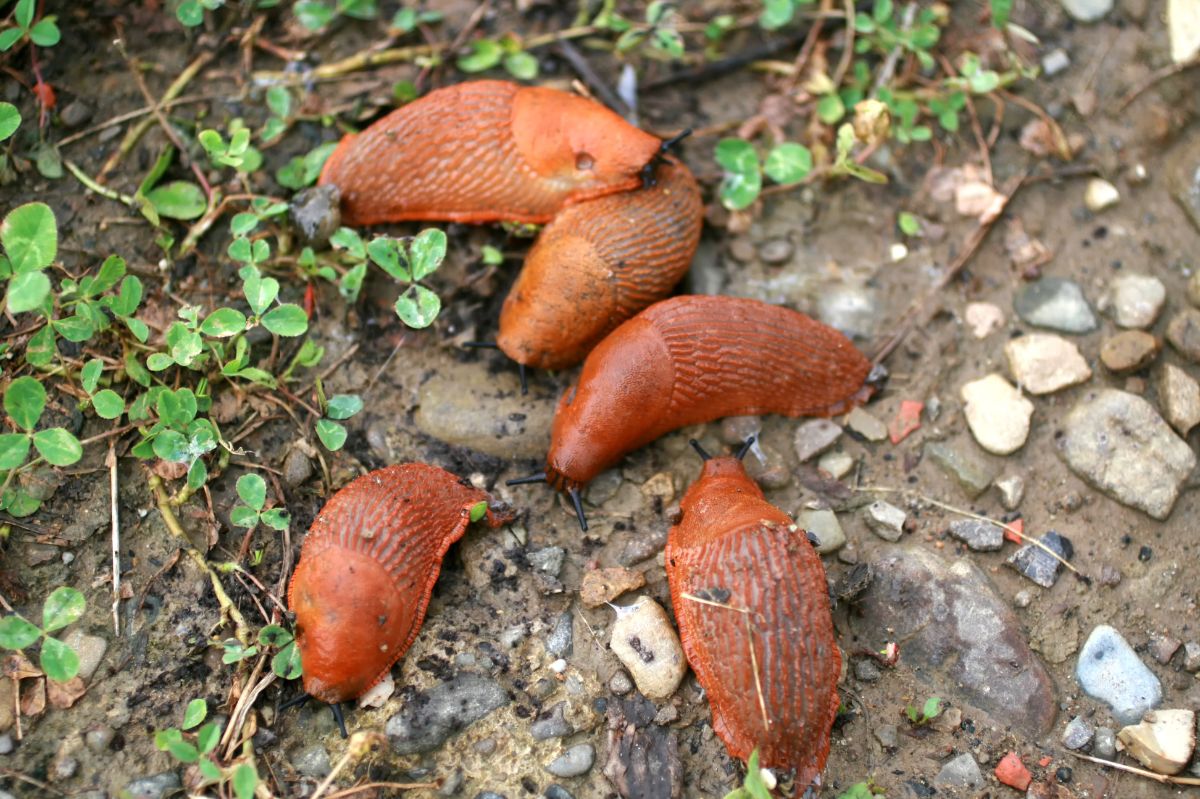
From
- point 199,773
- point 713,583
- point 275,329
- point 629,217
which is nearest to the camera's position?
point 199,773

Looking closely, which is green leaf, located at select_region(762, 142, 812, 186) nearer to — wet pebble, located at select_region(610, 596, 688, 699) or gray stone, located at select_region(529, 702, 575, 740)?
wet pebble, located at select_region(610, 596, 688, 699)

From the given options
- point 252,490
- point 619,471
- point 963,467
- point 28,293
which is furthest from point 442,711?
point 963,467

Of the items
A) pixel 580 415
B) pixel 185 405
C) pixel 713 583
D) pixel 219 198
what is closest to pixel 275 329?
pixel 185 405

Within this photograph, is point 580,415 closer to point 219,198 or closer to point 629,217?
point 629,217

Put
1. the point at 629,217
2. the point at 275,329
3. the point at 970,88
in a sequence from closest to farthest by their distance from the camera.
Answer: the point at 275,329 → the point at 629,217 → the point at 970,88

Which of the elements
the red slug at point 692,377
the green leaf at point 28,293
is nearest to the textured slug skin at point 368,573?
the red slug at point 692,377

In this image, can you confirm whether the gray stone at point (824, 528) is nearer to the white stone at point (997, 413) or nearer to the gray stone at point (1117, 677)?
the white stone at point (997, 413)
